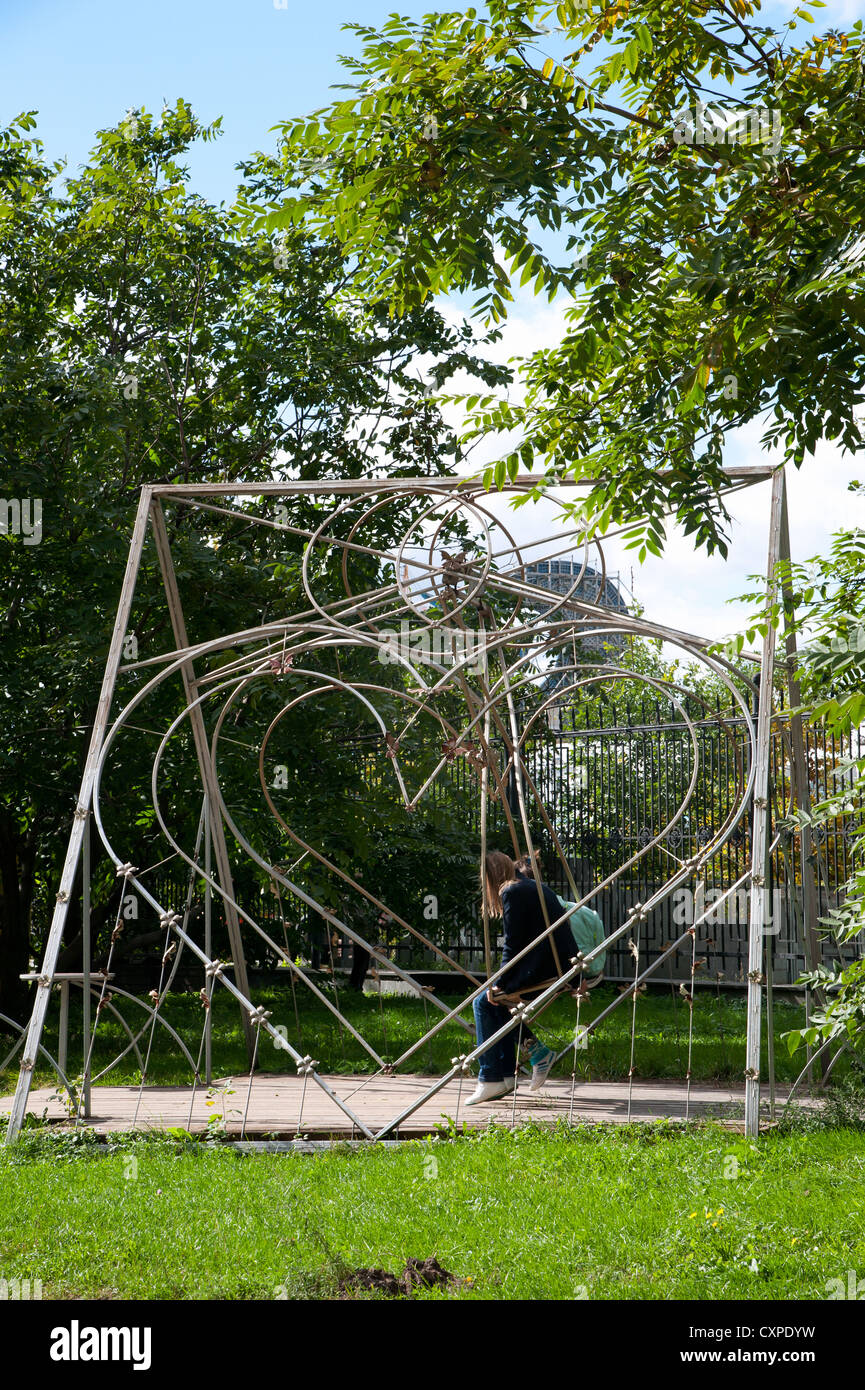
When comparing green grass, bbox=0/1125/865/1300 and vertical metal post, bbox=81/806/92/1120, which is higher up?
vertical metal post, bbox=81/806/92/1120

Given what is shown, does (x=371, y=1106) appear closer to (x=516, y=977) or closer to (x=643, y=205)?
(x=516, y=977)

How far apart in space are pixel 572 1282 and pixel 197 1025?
7.71 metres

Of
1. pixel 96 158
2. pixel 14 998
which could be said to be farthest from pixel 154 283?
pixel 14 998

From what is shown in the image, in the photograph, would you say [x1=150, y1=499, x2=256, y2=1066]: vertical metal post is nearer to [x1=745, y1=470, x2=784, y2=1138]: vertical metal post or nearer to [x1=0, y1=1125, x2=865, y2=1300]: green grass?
[x1=0, y1=1125, x2=865, y2=1300]: green grass

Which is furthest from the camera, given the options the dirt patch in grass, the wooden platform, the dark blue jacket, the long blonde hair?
the long blonde hair

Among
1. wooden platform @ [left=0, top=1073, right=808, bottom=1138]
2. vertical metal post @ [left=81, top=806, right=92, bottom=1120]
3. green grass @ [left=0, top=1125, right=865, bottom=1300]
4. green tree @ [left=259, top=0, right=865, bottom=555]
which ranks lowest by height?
wooden platform @ [left=0, top=1073, right=808, bottom=1138]

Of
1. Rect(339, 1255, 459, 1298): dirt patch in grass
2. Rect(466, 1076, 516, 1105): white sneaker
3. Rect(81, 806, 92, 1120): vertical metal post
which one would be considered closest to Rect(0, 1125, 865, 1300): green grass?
Rect(339, 1255, 459, 1298): dirt patch in grass

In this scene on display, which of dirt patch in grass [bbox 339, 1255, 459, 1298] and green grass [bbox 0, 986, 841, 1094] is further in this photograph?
green grass [bbox 0, 986, 841, 1094]

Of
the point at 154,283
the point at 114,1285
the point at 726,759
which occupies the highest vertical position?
the point at 154,283

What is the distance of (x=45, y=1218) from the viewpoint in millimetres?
4047

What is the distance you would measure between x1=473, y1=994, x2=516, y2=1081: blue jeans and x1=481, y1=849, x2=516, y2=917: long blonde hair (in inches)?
23.6

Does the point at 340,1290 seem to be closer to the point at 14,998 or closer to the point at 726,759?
the point at 14,998

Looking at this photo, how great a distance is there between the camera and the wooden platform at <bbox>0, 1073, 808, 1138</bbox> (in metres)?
5.73

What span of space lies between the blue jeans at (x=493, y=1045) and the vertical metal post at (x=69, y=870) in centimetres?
223
